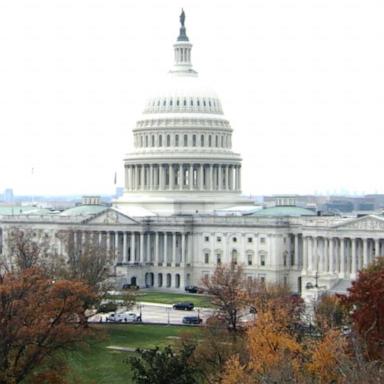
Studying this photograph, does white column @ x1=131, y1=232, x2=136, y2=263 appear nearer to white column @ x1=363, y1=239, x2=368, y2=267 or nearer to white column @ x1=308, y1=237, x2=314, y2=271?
white column @ x1=308, y1=237, x2=314, y2=271

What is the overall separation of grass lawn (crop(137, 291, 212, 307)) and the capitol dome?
2641 cm

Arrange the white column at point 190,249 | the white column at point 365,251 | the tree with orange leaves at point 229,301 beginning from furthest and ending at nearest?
the white column at point 190,249, the white column at point 365,251, the tree with orange leaves at point 229,301

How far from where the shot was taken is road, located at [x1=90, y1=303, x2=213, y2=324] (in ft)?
399

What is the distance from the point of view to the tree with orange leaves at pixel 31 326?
230ft

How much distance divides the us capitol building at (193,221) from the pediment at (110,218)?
0.15 meters

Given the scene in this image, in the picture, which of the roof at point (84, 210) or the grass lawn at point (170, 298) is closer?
the grass lawn at point (170, 298)

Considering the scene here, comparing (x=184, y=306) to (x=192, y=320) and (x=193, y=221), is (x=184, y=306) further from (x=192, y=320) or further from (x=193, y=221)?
(x=193, y=221)

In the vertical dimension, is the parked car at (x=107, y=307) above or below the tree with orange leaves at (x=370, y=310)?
below

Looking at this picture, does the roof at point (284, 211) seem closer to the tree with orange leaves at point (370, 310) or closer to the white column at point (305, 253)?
the white column at point (305, 253)

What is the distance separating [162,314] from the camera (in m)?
129

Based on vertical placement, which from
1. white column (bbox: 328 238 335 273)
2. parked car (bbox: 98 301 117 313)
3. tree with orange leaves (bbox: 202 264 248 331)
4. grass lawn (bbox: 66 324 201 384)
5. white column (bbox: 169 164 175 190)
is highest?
white column (bbox: 169 164 175 190)

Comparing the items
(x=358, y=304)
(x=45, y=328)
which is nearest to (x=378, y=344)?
(x=358, y=304)

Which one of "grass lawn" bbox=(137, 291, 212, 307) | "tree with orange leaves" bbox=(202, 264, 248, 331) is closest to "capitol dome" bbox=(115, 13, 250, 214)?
"grass lawn" bbox=(137, 291, 212, 307)

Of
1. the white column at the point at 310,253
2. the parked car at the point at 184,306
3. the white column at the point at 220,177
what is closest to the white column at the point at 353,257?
the white column at the point at 310,253
